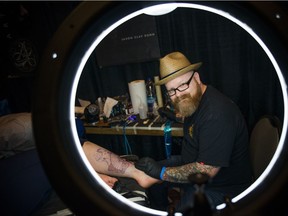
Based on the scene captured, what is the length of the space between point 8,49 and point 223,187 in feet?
7.24

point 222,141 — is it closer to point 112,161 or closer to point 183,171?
point 183,171

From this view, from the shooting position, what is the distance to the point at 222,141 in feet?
3.51

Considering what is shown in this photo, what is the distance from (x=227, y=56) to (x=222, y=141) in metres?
0.93

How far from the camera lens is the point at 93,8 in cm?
30

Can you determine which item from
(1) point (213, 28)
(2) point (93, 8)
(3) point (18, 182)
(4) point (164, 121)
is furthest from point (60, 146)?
(1) point (213, 28)

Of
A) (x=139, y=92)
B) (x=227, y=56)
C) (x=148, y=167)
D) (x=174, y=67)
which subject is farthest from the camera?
(x=139, y=92)

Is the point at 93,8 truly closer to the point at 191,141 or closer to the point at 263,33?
the point at 263,33

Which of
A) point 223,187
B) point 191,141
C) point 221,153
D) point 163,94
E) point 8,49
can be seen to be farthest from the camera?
point 8,49

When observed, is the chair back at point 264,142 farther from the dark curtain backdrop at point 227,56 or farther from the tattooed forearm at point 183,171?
the dark curtain backdrop at point 227,56

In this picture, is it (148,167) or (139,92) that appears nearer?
(148,167)

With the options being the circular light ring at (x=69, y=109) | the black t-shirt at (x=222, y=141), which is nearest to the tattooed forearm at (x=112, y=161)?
the black t-shirt at (x=222, y=141)

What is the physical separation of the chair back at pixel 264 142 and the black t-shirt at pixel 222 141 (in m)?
0.05

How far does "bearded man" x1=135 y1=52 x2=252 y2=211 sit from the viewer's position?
1.06m

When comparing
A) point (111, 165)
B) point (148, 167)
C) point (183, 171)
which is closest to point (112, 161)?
point (111, 165)
